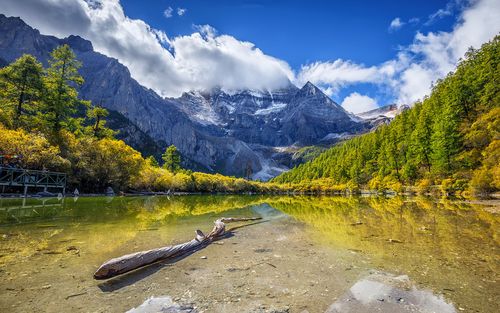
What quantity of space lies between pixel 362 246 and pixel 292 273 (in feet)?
15.9

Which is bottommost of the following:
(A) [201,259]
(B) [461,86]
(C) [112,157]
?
(A) [201,259]

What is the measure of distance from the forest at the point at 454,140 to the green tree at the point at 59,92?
64.1 m

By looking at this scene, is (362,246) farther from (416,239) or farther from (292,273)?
(292,273)

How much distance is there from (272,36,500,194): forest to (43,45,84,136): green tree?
6415 centimetres

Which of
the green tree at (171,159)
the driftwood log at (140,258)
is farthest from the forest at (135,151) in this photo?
the driftwood log at (140,258)

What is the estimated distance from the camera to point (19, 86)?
39594mm

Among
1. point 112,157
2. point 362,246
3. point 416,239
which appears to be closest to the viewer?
point 362,246

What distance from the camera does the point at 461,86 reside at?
187 ft

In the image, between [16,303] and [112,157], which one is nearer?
[16,303]

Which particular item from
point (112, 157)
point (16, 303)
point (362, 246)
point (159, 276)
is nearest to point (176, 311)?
point (159, 276)

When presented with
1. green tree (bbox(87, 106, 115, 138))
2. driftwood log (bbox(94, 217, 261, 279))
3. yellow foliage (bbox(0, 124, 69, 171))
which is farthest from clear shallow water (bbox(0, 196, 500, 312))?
green tree (bbox(87, 106, 115, 138))

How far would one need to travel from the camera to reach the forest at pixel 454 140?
40544 millimetres

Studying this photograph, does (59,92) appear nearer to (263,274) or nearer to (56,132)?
(56,132)

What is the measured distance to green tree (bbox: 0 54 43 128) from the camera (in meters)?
38.6
